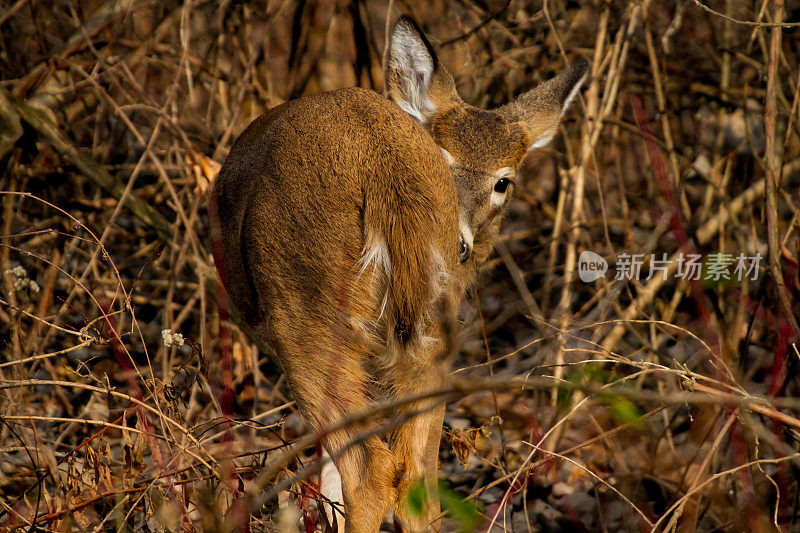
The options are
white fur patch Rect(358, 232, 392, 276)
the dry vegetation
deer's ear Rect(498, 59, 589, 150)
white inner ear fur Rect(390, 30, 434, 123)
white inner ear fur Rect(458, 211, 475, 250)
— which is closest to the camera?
white fur patch Rect(358, 232, 392, 276)

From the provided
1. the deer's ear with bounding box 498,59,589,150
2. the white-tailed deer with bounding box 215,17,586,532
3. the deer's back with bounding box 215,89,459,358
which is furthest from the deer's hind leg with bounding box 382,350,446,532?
the deer's ear with bounding box 498,59,589,150

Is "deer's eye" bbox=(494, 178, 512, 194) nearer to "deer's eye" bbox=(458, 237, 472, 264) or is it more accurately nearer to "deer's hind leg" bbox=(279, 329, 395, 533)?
"deer's eye" bbox=(458, 237, 472, 264)

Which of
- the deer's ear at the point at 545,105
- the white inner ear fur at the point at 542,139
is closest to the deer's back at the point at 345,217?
the deer's ear at the point at 545,105

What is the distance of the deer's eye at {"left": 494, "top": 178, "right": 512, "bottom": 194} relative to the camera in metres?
3.63

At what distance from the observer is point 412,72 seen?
380cm

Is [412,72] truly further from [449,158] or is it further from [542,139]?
[542,139]

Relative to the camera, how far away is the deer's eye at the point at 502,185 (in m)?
3.63

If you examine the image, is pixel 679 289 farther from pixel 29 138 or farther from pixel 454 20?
pixel 29 138

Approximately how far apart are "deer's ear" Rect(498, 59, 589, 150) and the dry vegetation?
326mm

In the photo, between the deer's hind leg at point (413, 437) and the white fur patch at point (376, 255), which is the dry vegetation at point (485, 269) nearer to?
the deer's hind leg at point (413, 437)

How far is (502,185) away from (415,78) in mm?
656

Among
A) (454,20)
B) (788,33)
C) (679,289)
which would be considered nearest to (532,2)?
(454,20)

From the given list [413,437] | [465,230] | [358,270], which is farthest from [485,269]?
[358,270]

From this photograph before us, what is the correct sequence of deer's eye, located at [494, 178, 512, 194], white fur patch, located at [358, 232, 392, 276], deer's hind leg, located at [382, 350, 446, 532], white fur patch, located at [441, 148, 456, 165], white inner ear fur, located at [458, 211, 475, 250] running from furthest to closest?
deer's eye, located at [494, 178, 512, 194] → white fur patch, located at [441, 148, 456, 165] → white inner ear fur, located at [458, 211, 475, 250] → deer's hind leg, located at [382, 350, 446, 532] → white fur patch, located at [358, 232, 392, 276]
